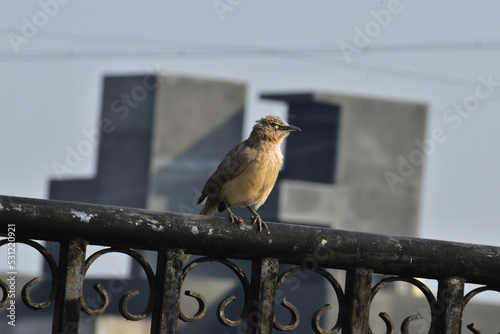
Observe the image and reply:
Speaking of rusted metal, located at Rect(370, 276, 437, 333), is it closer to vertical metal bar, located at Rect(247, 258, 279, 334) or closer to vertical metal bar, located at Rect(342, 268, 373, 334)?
vertical metal bar, located at Rect(342, 268, 373, 334)

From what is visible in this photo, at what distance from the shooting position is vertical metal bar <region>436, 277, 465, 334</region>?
13.3 feet

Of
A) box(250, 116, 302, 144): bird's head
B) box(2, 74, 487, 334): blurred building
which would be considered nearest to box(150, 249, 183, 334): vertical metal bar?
box(250, 116, 302, 144): bird's head

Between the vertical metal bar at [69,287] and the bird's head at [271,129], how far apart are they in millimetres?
3013

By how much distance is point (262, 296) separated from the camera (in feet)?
12.5

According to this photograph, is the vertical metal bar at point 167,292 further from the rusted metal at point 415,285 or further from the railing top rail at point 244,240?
the rusted metal at point 415,285

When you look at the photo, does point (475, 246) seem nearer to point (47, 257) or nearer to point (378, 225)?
point (47, 257)

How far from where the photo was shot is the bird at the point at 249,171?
6332 millimetres

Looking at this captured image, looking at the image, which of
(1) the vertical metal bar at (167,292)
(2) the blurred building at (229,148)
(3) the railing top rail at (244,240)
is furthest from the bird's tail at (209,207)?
(2) the blurred building at (229,148)

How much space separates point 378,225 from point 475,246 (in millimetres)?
41460

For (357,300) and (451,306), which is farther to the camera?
(451,306)

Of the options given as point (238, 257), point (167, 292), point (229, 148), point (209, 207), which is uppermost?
point (229, 148)

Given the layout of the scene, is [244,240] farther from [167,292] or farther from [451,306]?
[451,306]

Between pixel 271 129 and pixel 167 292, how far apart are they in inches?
117

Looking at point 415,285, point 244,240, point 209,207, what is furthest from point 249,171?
point 244,240
